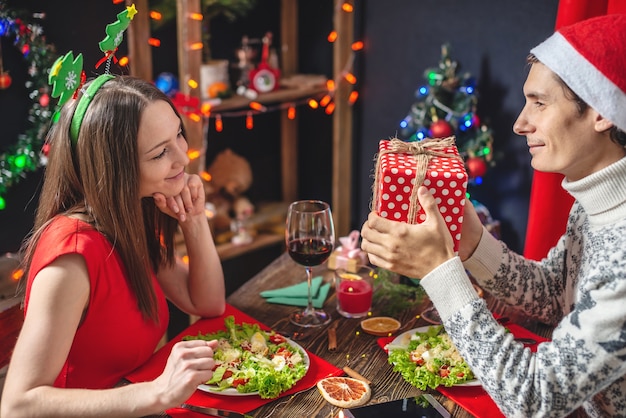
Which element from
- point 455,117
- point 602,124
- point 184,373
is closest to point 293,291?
point 184,373

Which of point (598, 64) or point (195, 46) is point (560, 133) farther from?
point (195, 46)

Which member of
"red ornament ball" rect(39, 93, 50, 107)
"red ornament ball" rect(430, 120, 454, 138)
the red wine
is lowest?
the red wine

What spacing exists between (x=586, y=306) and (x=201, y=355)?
0.70 meters

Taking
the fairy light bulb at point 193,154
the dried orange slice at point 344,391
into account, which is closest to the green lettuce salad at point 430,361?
the dried orange slice at point 344,391

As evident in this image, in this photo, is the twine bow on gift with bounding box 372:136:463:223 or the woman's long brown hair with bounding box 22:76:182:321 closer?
the twine bow on gift with bounding box 372:136:463:223

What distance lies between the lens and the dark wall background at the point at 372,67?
108 inches

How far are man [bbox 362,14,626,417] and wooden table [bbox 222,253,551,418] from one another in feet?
0.56

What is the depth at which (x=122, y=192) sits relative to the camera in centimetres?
138

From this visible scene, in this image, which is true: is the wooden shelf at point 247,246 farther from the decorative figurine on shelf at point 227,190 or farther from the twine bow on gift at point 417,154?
the twine bow on gift at point 417,154

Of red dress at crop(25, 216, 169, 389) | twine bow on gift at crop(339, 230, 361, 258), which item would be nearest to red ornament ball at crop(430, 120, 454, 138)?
twine bow on gift at crop(339, 230, 361, 258)

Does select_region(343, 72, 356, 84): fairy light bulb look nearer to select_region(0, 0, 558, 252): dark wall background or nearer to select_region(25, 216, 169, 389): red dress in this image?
select_region(0, 0, 558, 252): dark wall background

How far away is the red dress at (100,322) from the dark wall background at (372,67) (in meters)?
1.07

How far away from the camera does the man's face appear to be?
1226mm

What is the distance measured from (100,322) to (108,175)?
31cm
